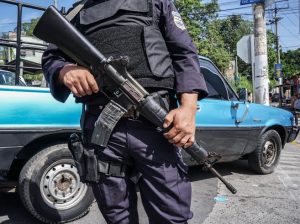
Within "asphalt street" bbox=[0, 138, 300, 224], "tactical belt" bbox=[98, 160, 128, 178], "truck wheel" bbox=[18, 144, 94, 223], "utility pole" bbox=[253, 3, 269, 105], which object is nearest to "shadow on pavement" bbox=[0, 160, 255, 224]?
"asphalt street" bbox=[0, 138, 300, 224]

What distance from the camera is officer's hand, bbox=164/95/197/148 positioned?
5.89 feet

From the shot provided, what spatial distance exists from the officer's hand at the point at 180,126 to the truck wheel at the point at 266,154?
3.90 m

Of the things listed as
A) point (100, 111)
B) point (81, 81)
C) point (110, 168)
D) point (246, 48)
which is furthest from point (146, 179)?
point (246, 48)

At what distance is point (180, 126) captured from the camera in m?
1.79

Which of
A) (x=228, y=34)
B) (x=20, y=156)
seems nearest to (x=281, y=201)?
(x=20, y=156)

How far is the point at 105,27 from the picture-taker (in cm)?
195

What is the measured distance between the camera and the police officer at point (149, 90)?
186 centimetres

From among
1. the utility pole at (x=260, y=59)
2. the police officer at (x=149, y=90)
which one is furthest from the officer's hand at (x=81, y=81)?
the utility pole at (x=260, y=59)

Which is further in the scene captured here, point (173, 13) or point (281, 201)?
point (281, 201)

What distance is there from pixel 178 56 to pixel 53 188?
2.06 metres

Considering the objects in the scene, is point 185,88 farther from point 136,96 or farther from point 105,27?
point 105,27

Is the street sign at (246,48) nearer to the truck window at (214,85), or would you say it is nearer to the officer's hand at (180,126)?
the truck window at (214,85)

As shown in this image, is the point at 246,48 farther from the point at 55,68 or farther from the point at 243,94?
the point at 55,68

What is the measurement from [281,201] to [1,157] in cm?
301
